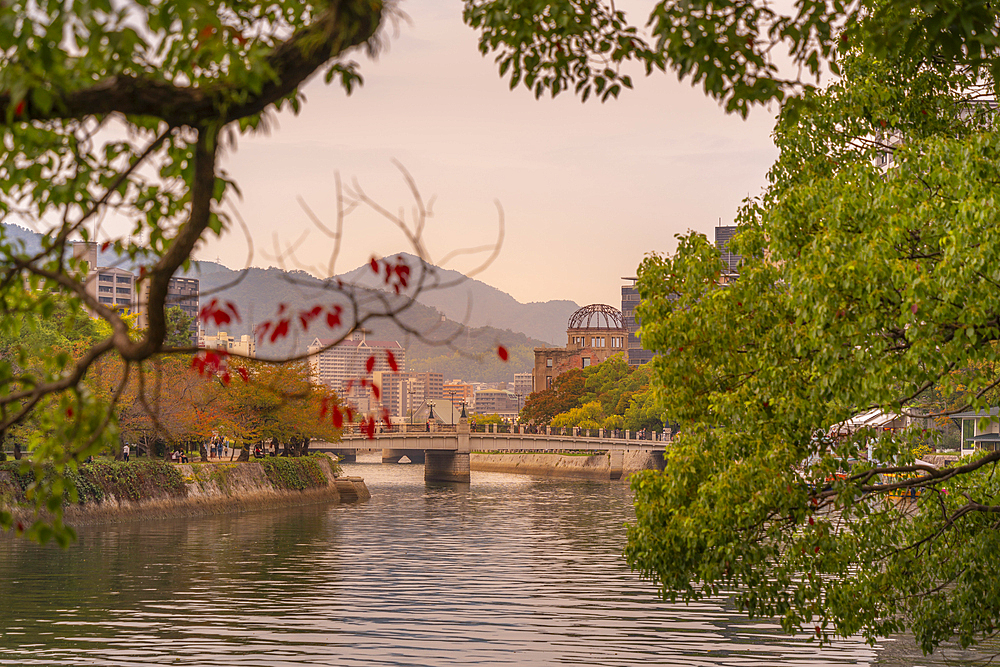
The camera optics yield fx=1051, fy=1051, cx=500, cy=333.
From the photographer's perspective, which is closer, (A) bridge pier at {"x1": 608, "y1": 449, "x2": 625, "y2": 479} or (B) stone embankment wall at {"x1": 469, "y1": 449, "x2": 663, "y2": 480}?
(B) stone embankment wall at {"x1": 469, "y1": 449, "x2": 663, "y2": 480}

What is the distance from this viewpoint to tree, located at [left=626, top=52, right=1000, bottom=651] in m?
12.1

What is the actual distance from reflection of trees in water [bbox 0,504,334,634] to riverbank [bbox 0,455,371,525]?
1.03 metres

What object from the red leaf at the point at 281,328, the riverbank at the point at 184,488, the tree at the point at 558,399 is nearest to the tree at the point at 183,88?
the red leaf at the point at 281,328

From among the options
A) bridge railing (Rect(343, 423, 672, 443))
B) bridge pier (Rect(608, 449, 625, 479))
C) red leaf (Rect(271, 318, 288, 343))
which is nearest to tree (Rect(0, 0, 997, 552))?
red leaf (Rect(271, 318, 288, 343))

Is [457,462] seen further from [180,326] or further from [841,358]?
[841,358]

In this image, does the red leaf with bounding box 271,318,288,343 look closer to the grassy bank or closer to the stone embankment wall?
the grassy bank

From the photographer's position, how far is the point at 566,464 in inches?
4237

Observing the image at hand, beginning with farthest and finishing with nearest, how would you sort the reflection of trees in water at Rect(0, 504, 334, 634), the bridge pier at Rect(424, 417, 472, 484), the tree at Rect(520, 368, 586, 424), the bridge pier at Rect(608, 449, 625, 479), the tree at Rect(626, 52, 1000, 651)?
the tree at Rect(520, 368, 586, 424) < the bridge pier at Rect(608, 449, 625, 479) < the bridge pier at Rect(424, 417, 472, 484) < the reflection of trees in water at Rect(0, 504, 334, 634) < the tree at Rect(626, 52, 1000, 651)

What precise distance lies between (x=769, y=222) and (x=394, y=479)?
9506cm

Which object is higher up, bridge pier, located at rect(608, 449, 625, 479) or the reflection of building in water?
the reflection of building in water

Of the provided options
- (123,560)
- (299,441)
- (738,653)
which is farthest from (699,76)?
(299,441)

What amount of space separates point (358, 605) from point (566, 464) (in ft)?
256

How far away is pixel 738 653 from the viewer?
23016 mm

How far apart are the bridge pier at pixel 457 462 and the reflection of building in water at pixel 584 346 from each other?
7530 cm
